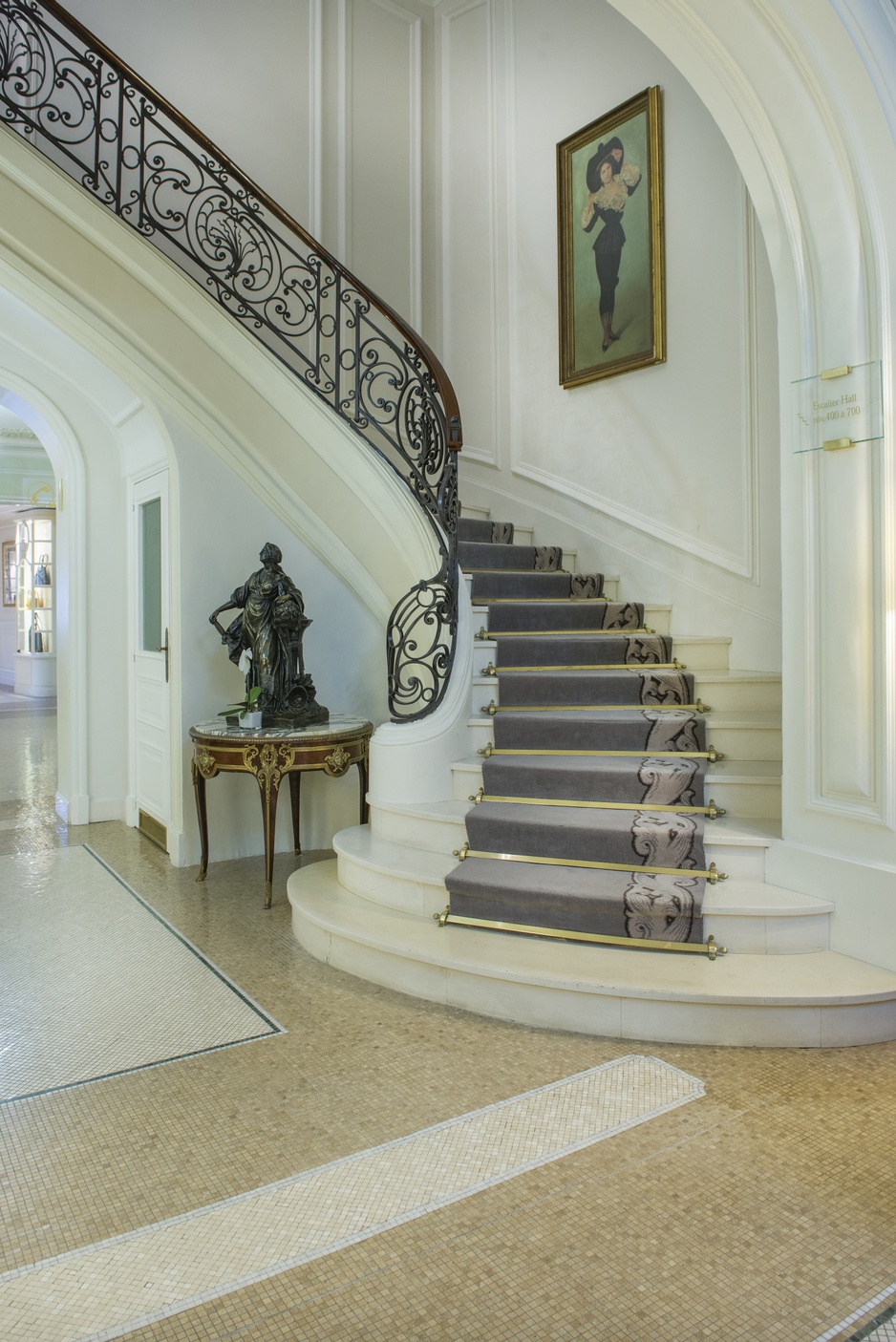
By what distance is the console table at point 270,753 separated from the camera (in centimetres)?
436

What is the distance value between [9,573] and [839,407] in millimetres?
16879

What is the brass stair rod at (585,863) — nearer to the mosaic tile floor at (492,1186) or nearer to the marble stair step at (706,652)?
the mosaic tile floor at (492,1186)

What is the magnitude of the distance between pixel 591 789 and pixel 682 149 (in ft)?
13.0

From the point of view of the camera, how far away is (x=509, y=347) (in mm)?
6840

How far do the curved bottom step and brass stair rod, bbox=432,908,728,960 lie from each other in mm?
26

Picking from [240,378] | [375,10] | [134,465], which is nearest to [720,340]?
[240,378]

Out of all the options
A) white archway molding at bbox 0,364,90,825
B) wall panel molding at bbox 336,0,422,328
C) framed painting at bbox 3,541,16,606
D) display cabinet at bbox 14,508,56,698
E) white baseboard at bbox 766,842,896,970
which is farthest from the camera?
framed painting at bbox 3,541,16,606

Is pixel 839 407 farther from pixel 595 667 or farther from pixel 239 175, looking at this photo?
pixel 239 175

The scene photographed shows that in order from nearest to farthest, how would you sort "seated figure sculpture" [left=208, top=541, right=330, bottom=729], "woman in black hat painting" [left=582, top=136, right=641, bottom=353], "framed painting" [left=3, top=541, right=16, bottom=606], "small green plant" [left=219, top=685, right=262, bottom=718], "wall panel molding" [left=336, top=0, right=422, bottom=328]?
1. "small green plant" [left=219, top=685, right=262, bottom=718]
2. "seated figure sculpture" [left=208, top=541, right=330, bottom=729]
3. "woman in black hat painting" [left=582, top=136, right=641, bottom=353]
4. "wall panel molding" [left=336, top=0, right=422, bottom=328]
5. "framed painting" [left=3, top=541, right=16, bottom=606]

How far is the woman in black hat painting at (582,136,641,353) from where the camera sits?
19.2 ft

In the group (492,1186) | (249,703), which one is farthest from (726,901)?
(249,703)

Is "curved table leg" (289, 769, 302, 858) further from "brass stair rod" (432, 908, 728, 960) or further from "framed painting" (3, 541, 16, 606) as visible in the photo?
"framed painting" (3, 541, 16, 606)

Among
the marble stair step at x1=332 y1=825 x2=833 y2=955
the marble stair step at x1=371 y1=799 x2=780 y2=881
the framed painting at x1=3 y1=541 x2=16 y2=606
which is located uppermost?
the framed painting at x1=3 y1=541 x2=16 y2=606

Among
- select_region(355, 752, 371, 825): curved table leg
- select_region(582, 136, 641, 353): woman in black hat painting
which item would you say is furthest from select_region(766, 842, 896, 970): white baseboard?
select_region(582, 136, 641, 353): woman in black hat painting
